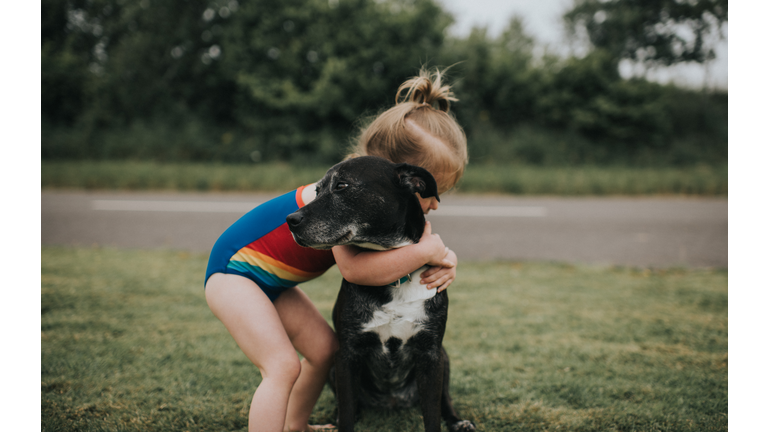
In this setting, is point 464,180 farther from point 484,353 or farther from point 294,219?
point 294,219

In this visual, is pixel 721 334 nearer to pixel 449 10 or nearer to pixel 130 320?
pixel 130 320

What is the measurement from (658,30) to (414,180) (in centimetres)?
2101

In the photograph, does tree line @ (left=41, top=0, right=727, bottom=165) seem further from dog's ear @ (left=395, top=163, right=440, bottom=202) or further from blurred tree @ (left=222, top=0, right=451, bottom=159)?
dog's ear @ (left=395, top=163, right=440, bottom=202)

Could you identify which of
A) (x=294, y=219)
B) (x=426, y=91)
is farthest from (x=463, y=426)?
(x=426, y=91)

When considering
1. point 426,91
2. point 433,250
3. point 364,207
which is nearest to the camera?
point 364,207

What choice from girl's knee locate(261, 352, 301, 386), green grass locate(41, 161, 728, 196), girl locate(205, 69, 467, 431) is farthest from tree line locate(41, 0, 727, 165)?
girl's knee locate(261, 352, 301, 386)

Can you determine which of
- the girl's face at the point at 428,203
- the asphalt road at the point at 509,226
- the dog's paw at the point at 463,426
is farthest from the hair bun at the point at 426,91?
Result: the asphalt road at the point at 509,226

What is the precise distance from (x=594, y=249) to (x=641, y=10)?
1695 cm

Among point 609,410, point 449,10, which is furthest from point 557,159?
point 609,410

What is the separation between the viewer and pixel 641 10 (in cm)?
1819

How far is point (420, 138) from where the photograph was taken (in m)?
2.23

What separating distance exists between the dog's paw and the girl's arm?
92 cm

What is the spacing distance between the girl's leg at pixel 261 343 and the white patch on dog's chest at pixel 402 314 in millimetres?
380

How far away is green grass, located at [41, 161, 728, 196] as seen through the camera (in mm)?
11117
